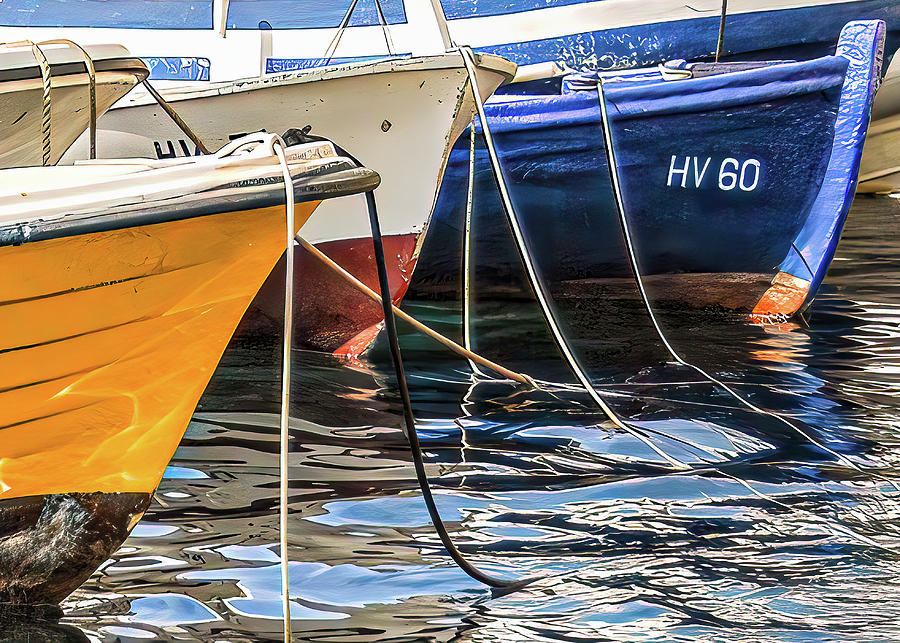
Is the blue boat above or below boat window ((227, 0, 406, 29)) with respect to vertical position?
below

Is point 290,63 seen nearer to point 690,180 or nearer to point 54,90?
point 54,90

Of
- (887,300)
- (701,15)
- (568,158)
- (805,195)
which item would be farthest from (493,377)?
(701,15)

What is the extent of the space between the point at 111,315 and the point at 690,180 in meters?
4.91

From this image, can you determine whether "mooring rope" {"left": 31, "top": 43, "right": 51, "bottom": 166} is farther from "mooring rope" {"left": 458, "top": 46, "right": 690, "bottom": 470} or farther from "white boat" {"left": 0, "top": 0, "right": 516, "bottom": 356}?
"mooring rope" {"left": 458, "top": 46, "right": 690, "bottom": 470}

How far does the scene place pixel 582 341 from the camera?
6180 mm

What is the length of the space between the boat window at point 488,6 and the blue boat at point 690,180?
1.61 metres

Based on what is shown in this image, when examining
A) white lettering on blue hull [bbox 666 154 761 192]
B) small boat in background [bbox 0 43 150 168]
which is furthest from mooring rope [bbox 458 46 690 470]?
white lettering on blue hull [bbox 666 154 761 192]

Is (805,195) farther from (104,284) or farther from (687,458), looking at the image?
(104,284)

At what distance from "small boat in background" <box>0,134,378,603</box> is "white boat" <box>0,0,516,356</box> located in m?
2.48

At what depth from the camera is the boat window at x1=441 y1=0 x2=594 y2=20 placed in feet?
27.6

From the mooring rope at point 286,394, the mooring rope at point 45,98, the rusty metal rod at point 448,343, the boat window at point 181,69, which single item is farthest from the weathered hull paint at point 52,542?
the boat window at point 181,69

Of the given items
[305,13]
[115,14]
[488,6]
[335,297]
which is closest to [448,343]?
[335,297]

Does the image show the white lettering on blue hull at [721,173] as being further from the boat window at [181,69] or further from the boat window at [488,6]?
the boat window at [181,69]

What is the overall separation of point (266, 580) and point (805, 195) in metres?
4.98
